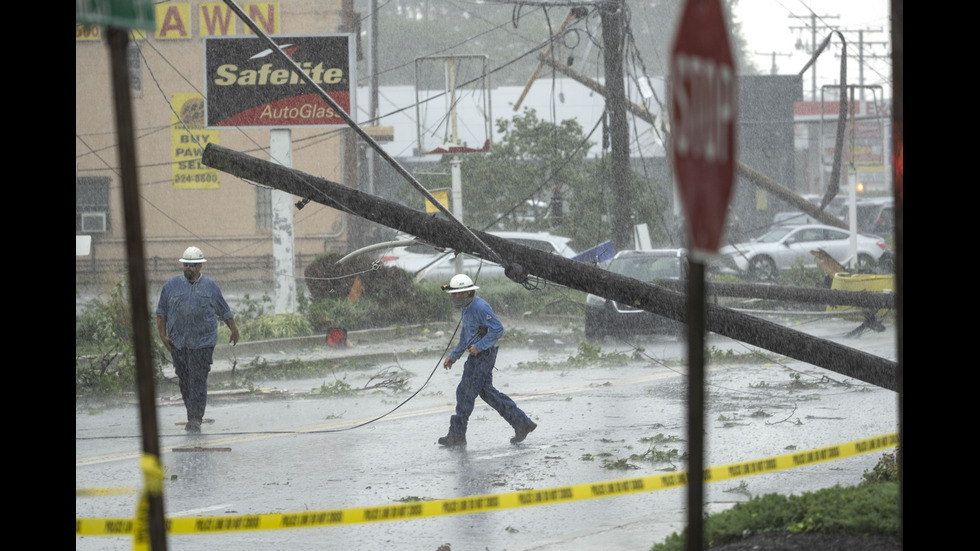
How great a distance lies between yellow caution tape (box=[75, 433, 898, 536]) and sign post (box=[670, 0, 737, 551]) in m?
3.91

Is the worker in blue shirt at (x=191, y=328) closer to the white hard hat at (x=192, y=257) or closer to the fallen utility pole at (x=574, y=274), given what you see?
the white hard hat at (x=192, y=257)

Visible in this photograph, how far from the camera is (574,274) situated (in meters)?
6.66

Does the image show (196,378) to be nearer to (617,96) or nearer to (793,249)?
(617,96)

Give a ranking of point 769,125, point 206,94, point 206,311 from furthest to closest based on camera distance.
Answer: point 769,125
point 206,94
point 206,311

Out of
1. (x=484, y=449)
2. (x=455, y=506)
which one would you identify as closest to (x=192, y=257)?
(x=484, y=449)

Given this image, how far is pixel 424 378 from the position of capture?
46.5ft

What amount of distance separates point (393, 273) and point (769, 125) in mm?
27991

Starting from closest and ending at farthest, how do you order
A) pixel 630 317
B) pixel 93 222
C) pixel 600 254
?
pixel 630 317, pixel 600 254, pixel 93 222

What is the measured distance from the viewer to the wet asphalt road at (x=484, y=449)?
6.66 meters

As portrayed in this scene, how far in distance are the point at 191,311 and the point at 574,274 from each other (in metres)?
5.11

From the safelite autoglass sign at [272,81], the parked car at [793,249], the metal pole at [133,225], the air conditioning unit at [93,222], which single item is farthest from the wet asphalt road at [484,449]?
the air conditioning unit at [93,222]

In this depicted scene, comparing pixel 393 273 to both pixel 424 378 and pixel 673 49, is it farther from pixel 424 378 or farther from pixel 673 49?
pixel 673 49

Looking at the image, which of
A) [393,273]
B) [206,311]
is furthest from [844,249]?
[206,311]

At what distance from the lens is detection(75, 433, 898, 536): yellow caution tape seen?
612 centimetres
